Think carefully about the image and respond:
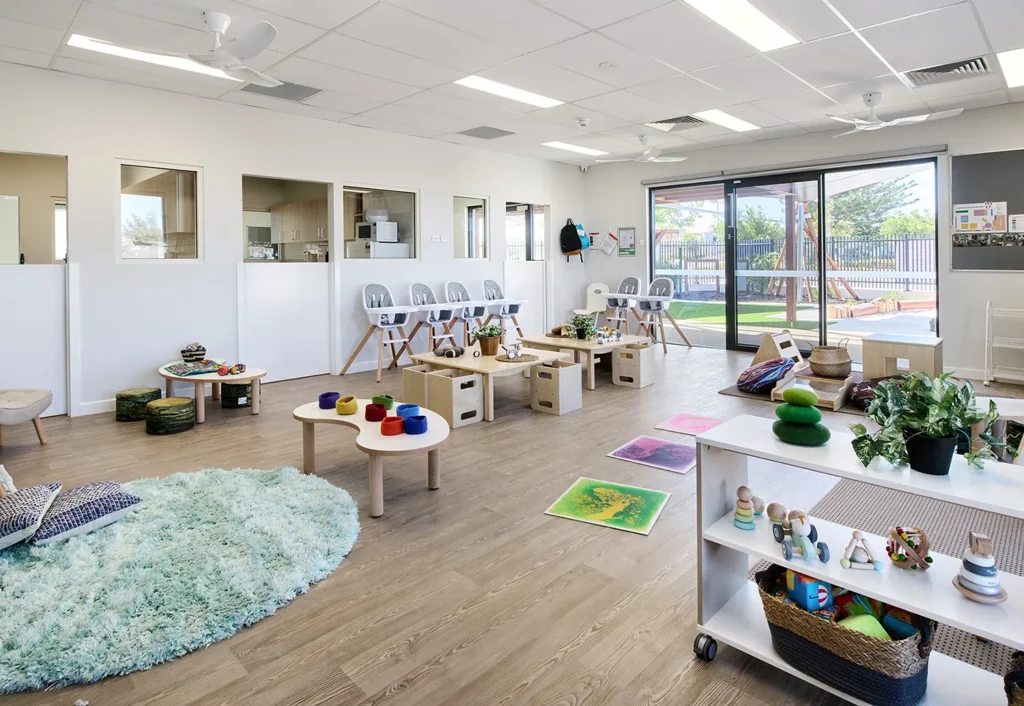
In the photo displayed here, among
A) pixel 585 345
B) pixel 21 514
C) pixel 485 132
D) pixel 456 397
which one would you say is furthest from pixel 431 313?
pixel 21 514

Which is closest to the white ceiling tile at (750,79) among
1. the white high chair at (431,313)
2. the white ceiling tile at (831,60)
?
the white ceiling tile at (831,60)

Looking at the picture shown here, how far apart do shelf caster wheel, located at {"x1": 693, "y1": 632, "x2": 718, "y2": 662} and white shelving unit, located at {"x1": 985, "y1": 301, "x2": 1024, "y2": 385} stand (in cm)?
594

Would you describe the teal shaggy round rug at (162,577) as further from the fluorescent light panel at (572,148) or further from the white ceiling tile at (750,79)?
the fluorescent light panel at (572,148)

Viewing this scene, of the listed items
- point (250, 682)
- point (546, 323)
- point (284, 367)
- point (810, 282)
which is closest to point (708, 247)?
point (810, 282)

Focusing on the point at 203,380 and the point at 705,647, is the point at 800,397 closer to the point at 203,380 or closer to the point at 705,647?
the point at 705,647

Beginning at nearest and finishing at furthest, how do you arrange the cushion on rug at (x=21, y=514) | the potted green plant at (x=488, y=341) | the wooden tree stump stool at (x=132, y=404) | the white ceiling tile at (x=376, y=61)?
the cushion on rug at (x=21, y=514) < the white ceiling tile at (x=376, y=61) < the wooden tree stump stool at (x=132, y=404) < the potted green plant at (x=488, y=341)

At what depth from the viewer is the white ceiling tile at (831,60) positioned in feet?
14.8

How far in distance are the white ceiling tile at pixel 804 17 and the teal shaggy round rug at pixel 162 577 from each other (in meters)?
3.91

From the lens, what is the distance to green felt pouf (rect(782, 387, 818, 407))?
1.86m

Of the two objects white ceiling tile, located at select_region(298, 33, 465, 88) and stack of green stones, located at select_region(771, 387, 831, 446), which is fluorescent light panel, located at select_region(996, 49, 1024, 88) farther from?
stack of green stones, located at select_region(771, 387, 831, 446)

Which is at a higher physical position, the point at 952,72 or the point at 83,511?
the point at 952,72

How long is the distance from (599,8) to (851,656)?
12.2 ft

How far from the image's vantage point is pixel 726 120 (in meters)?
6.88

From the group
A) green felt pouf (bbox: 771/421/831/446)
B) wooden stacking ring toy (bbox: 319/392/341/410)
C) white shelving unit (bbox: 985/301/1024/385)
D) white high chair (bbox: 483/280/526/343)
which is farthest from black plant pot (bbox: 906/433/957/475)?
white high chair (bbox: 483/280/526/343)
